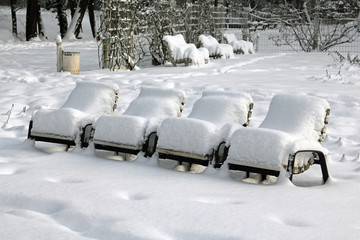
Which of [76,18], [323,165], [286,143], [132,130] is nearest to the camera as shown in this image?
[286,143]

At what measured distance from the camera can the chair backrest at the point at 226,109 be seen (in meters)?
4.98

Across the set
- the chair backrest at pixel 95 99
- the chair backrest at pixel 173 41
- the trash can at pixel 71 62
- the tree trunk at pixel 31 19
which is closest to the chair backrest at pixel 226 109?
the chair backrest at pixel 95 99

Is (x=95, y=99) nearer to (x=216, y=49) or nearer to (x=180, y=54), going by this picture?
(x=180, y=54)

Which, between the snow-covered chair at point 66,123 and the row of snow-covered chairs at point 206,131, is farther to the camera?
the snow-covered chair at point 66,123

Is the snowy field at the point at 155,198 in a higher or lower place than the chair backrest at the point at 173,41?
lower

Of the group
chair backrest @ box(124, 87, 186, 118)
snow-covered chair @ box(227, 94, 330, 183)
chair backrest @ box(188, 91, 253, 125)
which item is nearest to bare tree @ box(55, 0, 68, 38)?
chair backrest @ box(124, 87, 186, 118)

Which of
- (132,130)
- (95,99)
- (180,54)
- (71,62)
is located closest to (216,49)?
(180,54)

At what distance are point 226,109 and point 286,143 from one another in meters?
0.86

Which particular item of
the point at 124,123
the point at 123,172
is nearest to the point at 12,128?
the point at 124,123

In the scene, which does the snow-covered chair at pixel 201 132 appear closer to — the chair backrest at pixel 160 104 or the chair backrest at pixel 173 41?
the chair backrest at pixel 160 104

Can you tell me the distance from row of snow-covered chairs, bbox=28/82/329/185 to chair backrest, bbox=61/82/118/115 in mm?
25

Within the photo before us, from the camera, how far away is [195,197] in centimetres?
384

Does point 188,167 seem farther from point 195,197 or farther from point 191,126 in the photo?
point 195,197

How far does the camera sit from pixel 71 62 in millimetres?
11305
